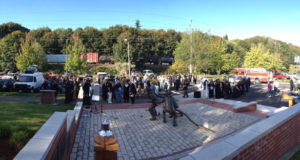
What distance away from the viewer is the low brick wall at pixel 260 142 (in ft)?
11.8

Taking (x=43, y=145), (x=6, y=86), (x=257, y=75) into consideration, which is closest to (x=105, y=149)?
(x=43, y=145)

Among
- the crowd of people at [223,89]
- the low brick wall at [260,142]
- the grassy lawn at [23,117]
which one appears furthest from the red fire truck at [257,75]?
the grassy lawn at [23,117]

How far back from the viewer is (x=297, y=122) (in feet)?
23.6

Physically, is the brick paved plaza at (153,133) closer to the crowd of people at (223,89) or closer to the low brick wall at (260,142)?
the low brick wall at (260,142)

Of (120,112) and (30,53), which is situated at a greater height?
(30,53)

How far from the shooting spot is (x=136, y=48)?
2274 inches

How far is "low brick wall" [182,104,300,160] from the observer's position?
360 cm

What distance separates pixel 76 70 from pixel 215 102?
30.5 m

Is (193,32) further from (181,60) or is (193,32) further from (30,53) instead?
(30,53)

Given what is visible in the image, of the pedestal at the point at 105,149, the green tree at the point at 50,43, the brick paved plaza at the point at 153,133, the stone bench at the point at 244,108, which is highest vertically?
the green tree at the point at 50,43

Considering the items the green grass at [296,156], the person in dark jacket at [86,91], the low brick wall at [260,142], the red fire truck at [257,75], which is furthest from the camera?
the red fire truck at [257,75]

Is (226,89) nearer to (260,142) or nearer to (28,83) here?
(260,142)

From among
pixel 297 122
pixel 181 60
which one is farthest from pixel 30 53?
pixel 297 122

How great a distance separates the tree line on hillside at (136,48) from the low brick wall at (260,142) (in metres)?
32.4
